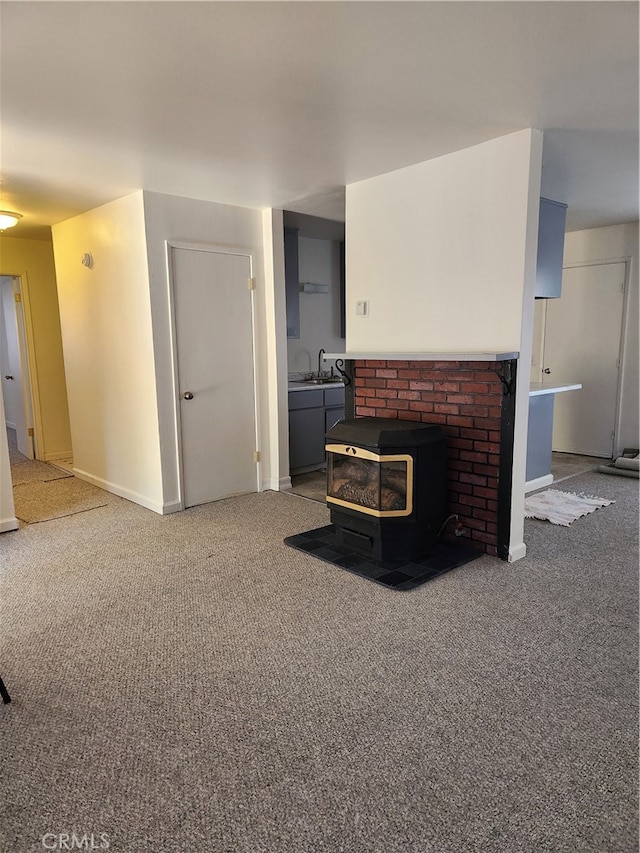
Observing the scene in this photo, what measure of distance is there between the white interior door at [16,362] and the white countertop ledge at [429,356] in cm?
386

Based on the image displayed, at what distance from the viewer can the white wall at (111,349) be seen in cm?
403

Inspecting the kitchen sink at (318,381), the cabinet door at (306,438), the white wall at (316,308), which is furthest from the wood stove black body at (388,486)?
the white wall at (316,308)

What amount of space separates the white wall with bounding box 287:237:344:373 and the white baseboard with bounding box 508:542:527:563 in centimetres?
339

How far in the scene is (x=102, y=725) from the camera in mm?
1891

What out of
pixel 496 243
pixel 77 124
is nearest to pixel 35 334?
pixel 77 124

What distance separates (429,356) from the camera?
3.23m

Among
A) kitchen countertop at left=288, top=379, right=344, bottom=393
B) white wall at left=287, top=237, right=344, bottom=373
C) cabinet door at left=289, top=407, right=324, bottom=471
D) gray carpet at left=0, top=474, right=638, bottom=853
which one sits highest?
white wall at left=287, top=237, right=344, bottom=373

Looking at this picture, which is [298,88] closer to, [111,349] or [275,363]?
[275,363]

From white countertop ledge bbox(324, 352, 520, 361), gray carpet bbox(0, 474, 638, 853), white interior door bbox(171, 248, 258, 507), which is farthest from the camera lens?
white interior door bbox(171, 248, 258, 507)

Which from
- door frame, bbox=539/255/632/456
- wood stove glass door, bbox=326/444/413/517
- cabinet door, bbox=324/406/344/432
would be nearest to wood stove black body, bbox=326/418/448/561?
wood stove glass door, bbox=326/444/413/517

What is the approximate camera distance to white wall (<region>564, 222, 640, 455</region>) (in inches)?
215

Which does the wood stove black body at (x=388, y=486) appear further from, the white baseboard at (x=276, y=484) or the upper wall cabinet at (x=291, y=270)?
the upper wall cabinet at (x=291, y=270)

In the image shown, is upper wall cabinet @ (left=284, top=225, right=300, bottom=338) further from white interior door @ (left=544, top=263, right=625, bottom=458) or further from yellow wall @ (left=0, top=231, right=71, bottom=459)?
white interior door @ (left=544, top=263, right=625, bottom=458)

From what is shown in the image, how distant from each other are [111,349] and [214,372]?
0.90 meters
